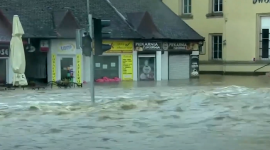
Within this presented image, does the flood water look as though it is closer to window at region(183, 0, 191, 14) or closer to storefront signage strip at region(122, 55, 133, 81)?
storefront signage strip at region(122, 55, 133, 81)

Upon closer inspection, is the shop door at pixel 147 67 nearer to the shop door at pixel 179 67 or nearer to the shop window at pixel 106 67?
the shop window at pixel 106 67

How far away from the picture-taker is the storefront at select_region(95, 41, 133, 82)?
37.0 meters

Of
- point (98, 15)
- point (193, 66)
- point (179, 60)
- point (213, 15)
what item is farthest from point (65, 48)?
point (213, 15)

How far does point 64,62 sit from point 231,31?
1584 cm

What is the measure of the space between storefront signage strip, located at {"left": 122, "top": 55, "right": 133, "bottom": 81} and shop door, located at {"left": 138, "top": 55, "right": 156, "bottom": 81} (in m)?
0.72

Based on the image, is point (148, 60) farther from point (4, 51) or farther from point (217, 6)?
point (217, 6)

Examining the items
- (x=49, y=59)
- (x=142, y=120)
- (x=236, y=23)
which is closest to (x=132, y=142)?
(x=142, y=120)

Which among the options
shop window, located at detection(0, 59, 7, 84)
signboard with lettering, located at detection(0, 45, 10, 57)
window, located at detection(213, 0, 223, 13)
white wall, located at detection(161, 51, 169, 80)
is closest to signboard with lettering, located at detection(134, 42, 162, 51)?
white wall, located at detection(161, 51, 169, 80)

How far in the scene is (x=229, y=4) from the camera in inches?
1785

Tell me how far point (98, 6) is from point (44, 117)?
22784 millimetres

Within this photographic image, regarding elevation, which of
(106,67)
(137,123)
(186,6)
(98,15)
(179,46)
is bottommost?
(137,123)

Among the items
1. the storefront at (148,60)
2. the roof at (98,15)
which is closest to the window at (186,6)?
the roof at (98,15)

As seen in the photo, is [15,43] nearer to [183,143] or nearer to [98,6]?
[98,6]

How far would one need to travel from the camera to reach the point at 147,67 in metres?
38.6
